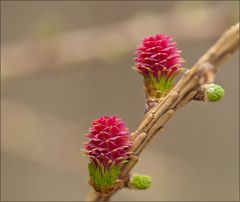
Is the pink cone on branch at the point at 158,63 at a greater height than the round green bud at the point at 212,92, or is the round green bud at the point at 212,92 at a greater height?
the pink cone on branch at the point at 158,63

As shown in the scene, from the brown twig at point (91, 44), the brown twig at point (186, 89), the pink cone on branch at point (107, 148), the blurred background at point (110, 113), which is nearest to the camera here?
the brown twig at point (186, 89)

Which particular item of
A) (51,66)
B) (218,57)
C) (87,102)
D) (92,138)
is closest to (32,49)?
(51,66)

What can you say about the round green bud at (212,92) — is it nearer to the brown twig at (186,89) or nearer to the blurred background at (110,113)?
the brown twig at (186,89)

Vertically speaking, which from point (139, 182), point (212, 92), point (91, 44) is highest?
point (91, 44)

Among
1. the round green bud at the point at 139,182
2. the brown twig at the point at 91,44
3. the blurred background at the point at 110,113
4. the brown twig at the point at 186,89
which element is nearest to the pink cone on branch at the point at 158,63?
A: the brown twig at the point at 186,89

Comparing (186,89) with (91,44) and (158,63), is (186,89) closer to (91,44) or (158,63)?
(158,63)

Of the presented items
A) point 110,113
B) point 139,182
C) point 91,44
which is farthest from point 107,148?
point 110,113

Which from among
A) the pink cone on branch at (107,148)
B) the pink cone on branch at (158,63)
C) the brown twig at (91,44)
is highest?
the brown twig at (91,44)
